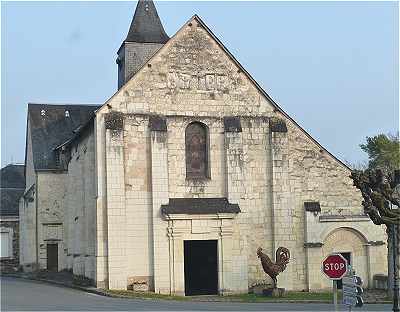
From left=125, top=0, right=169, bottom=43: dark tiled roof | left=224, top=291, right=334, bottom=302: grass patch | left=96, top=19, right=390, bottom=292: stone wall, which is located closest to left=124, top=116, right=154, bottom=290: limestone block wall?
left=96, top=19, right=390, bottom=292: stone wall

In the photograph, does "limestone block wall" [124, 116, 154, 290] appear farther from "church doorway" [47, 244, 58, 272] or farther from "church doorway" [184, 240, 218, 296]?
"church doorway" [47, 244, 58, 272]

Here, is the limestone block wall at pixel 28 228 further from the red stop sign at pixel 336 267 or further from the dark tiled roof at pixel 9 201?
the red stop sign at pixel 336 267

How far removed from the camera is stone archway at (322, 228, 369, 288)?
27.9m

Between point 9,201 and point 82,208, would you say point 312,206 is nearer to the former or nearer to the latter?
point 82,208

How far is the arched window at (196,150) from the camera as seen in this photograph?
89.5ft

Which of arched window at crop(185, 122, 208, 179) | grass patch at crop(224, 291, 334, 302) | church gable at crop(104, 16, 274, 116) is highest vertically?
church gable at crop(104, 16, 274, 116)

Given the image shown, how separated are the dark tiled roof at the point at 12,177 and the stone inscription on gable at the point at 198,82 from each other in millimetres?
23466

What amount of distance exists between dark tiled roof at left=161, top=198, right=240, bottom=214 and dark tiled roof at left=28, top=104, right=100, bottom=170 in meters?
14.3

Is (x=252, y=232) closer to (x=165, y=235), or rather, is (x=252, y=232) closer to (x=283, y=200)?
(x=283, y=200)

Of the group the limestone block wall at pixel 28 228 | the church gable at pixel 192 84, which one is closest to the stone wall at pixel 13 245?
the limestone block wall at pixel 28 228

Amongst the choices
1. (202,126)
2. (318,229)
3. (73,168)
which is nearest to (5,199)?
(73,168)

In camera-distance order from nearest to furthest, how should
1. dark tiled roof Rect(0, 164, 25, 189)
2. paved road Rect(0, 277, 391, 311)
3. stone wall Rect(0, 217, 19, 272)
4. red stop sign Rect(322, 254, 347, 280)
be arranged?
red stop sign Rect(322, 254, 347, 280), paved road Rect(0, 277, 391, 311), stone wall Rect(0, 217, 19, 272), dark tiled roof Rect(0, 164, 25, 189)

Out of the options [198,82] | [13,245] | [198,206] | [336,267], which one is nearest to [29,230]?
[13,245]

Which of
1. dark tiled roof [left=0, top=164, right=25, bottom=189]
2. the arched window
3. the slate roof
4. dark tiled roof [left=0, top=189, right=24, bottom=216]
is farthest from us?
dark tiled roof [left=0, top=164, right=25, bottom=189]
